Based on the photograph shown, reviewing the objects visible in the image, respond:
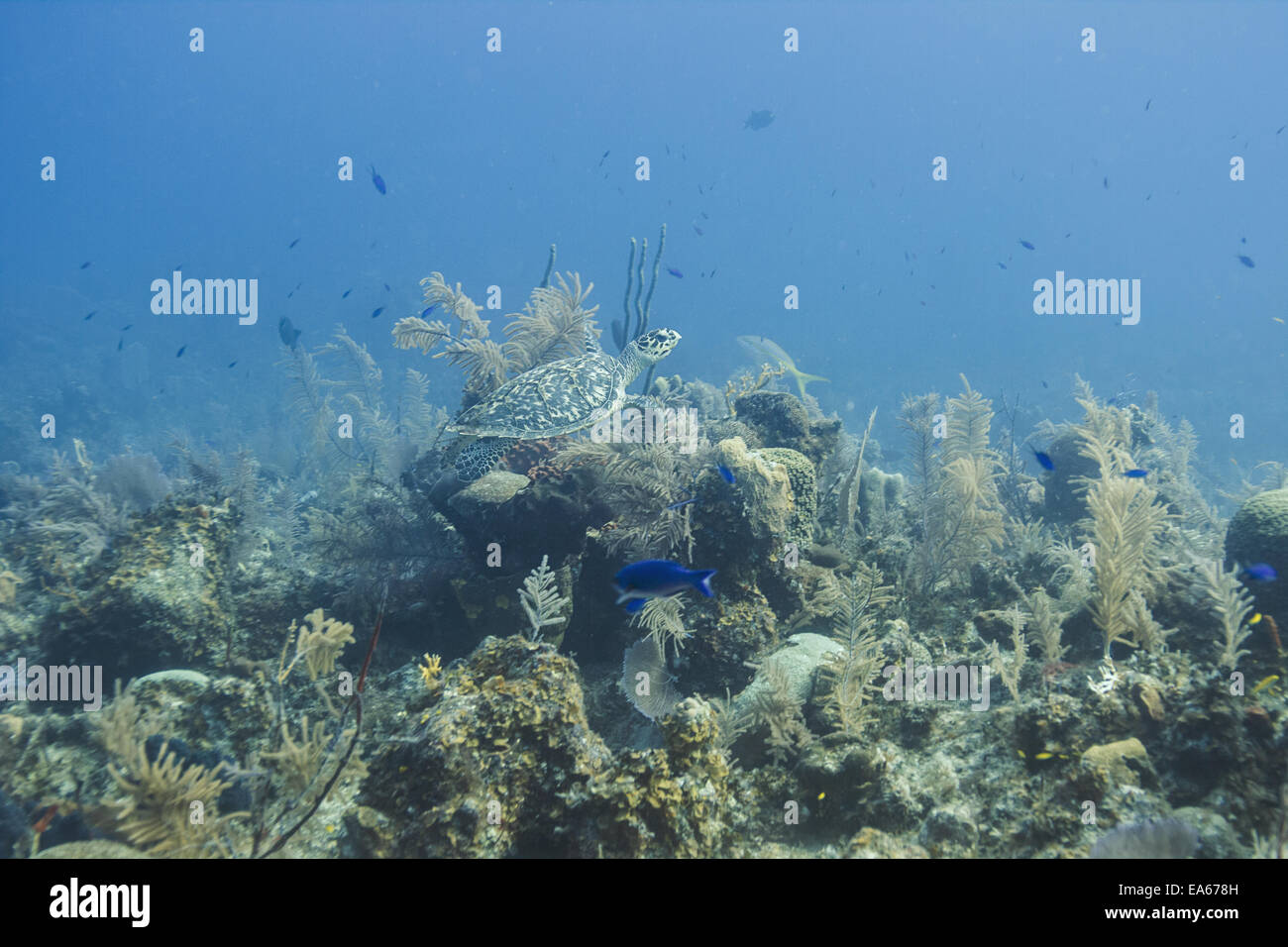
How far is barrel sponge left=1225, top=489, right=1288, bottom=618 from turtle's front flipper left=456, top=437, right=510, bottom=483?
6962 millimetres

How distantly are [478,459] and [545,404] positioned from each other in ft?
3.25

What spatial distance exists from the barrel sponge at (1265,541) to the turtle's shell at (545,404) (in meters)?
6.15

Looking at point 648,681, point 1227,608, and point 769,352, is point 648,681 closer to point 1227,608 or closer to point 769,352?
point 1227,608

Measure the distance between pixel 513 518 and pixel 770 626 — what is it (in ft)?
8.71

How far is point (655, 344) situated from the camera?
25.5 feet

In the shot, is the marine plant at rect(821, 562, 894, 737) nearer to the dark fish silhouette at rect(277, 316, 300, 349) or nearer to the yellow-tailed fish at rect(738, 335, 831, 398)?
the yellow-tailed fish at rect(738, 335, 831, 398)

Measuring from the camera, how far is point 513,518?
5.09 meters

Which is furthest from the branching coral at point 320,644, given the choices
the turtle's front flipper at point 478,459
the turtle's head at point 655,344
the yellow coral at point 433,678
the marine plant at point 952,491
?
the turtle's head at point 655,344

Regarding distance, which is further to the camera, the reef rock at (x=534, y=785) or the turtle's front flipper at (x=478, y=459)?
the turtle's front flipper at (x=478, y=459)

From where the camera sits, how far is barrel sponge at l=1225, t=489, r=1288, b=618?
4.02 metres

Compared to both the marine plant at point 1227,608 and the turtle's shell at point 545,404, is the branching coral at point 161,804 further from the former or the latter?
the marine plant at point 1227,608

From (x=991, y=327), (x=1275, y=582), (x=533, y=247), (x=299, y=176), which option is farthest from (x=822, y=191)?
(x=1275, y=582)

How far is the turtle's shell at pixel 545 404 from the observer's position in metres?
5.80
